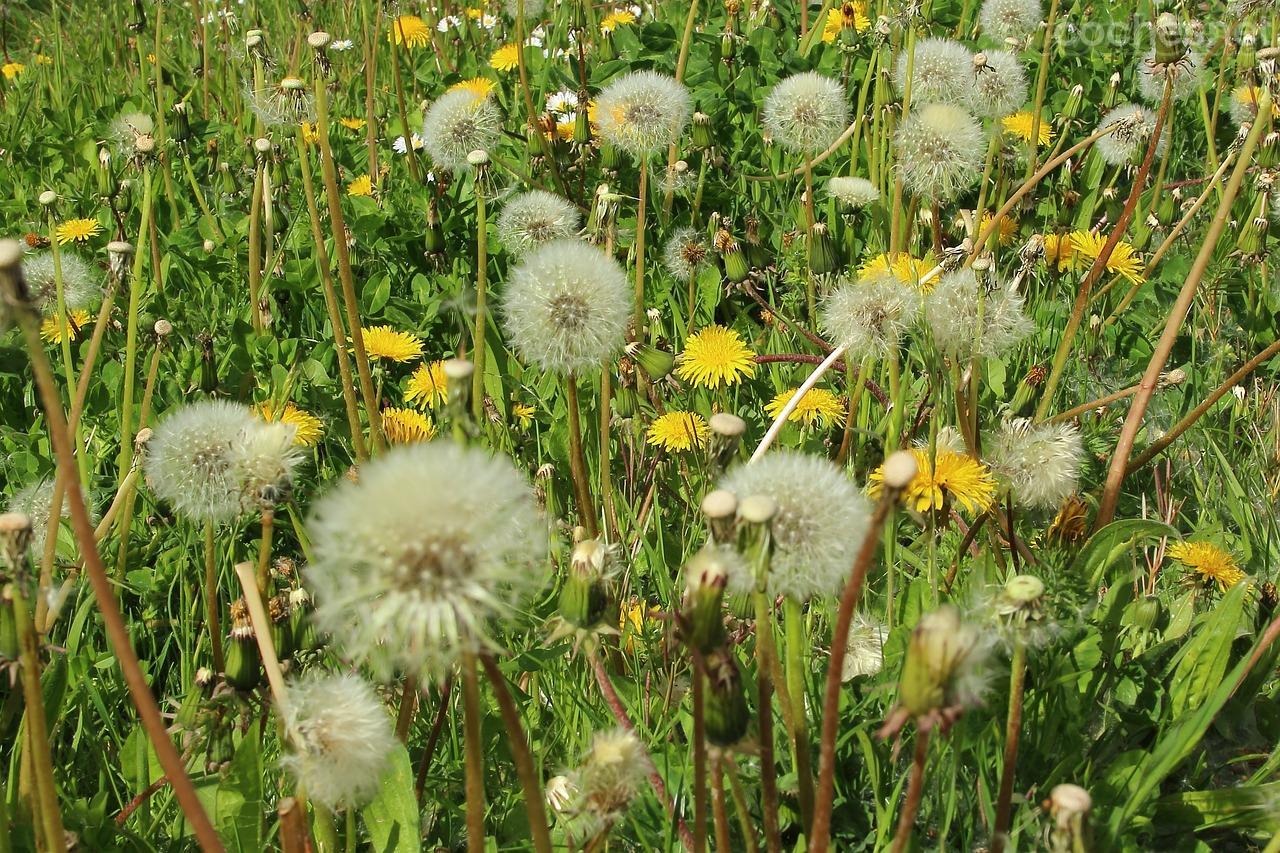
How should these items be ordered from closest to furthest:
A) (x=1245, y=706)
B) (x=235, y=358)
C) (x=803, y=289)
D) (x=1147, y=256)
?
(x=1245, y=706), (x=235, y=358), (x=803, y=289), (x=1147, y=256)

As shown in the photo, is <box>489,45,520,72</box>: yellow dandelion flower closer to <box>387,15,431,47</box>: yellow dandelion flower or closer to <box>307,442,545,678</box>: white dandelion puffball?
<box>387,15,431,47</box>: yellow dandelion flower

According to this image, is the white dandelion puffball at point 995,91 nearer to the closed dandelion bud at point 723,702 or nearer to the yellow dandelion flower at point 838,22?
the yellow dandelion flower at point 838,22

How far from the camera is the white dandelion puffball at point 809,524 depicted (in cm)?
118

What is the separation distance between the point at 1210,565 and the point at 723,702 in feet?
3.75

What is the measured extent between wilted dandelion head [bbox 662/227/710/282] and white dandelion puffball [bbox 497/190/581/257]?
34 centimetres

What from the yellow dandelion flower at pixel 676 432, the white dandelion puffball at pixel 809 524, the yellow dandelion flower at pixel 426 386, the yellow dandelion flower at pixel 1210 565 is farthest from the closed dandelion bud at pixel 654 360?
the yellow dandelion flower at pixel 1210 565

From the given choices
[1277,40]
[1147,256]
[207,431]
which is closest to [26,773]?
[207,431]

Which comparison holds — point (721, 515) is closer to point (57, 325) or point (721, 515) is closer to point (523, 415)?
point (523, 415)

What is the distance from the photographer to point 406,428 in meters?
2.01

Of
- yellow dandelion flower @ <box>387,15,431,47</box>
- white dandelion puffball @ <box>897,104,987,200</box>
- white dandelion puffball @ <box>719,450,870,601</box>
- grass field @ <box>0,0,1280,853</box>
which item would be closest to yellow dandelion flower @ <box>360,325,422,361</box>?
grass field @ <box>0,0,1280,853</box>

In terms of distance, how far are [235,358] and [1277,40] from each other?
2499mm

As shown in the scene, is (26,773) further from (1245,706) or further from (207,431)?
(1245,706)

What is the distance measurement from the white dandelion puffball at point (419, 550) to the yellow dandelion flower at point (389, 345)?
168 centimetres

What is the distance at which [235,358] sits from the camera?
2.61 m
